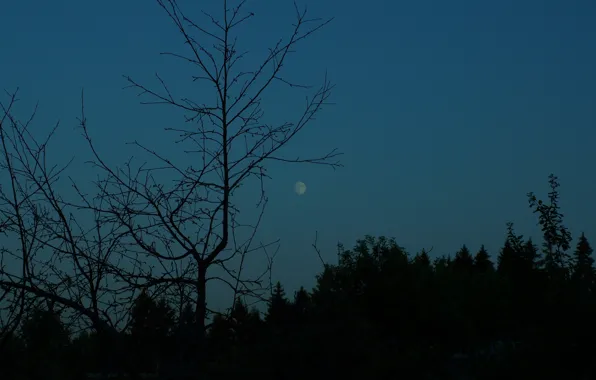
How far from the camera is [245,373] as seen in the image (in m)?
4.05

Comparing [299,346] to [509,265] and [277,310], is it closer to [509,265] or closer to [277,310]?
[277,310]

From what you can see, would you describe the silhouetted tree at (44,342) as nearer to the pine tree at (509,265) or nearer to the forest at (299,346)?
the forest at (299,346)

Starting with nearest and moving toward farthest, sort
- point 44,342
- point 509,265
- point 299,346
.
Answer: point 299,346, point 44,342, point 509,265

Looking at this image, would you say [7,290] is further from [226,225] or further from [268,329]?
[268,329]

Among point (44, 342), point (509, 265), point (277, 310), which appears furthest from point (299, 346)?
point (509, 265)

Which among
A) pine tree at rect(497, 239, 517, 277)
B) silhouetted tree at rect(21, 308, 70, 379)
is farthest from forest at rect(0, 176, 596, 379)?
pine tree at rect(497, 239, 517, 277)

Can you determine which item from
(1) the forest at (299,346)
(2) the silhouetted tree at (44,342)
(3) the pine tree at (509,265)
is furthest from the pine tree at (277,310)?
(3) the pine tree at (509,265)

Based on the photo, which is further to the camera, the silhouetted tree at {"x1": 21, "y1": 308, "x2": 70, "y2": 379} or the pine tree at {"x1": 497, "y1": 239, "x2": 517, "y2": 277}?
the pine tree at {"x1": 497, "y1": 239, "x2": 517, "y2": 277}

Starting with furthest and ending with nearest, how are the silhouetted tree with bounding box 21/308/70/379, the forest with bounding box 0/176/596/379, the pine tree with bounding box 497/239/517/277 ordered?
the pine tree with bounding box 497/239/517/277
the silhouetted tree with bounding box 21/308/70/379
the forest with bounding box 0/176/596/379

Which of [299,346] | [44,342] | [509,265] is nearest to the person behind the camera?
[299,346]

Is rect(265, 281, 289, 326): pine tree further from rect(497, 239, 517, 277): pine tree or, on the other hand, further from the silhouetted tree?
rect(497, 239, 517, 277): pine tree

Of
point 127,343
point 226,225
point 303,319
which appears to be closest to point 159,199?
point 226,225

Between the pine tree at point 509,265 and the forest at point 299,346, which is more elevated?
the pine tree at point 509,265

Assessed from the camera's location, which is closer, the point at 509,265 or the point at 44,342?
the point at 44,342
